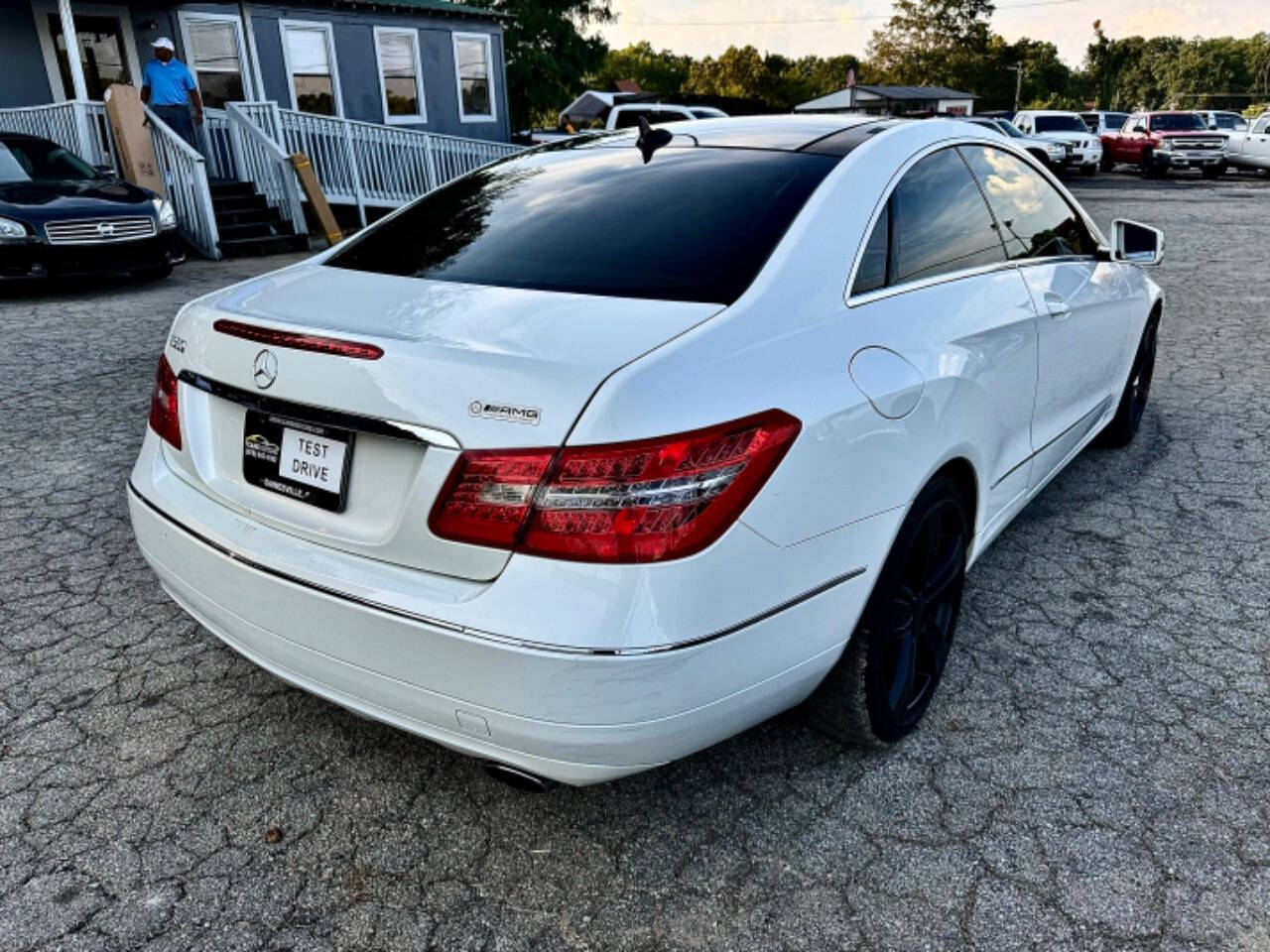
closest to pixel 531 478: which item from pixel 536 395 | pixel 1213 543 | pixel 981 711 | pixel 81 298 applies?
pixel 536 395

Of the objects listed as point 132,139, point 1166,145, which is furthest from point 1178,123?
point 132,139

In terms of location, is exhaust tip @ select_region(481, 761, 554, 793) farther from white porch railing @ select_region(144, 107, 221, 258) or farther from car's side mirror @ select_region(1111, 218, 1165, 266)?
white porch railing @ select_region(144, 107, 221, 258)

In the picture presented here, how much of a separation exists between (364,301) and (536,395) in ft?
2.23

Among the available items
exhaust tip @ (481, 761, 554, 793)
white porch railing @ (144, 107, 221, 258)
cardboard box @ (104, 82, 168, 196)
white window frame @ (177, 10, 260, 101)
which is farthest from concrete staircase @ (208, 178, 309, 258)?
exhaust tip @ (481, 761, 554, 793)

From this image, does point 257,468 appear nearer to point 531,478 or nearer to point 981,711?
point 531,478

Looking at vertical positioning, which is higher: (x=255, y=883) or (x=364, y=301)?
(x=364, y=301)

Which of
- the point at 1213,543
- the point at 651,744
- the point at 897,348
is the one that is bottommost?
the point at 1213,543

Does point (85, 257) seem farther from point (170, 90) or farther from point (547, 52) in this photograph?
point (547, 52)

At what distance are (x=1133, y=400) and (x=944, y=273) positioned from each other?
8.74ft

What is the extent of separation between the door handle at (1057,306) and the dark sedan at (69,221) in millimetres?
8851

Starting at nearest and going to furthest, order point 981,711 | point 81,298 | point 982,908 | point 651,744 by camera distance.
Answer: point 651,744, point 982,908, point 981,711, point 81,298

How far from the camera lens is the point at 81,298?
922 cm

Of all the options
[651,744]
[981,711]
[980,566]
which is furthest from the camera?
[980,566]

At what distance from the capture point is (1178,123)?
27344 mm
